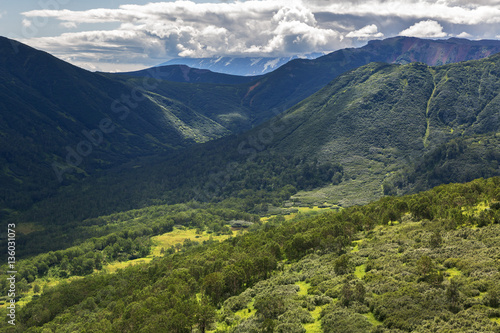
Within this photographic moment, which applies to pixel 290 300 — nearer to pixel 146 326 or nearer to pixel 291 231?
pixel 146 326

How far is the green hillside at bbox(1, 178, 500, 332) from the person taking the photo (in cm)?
4469

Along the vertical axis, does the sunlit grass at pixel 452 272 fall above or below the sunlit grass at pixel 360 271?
above

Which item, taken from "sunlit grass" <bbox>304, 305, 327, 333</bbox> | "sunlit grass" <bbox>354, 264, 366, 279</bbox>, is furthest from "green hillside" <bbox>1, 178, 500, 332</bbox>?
"sunlit grass" <bbox>304, 305, 327, 333</bbox>

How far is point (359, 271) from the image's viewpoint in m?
66.3

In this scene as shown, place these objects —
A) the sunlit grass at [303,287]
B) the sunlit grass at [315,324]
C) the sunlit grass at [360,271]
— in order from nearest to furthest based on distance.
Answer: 1. the sunlit grass at [315,324]
2. the sunlit grass at [303,287]
3. the sunlit grass at [360,271]

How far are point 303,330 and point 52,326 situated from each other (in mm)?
97158

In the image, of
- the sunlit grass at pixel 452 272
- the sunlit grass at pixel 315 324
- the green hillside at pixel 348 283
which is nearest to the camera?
the green hillside at pixel 348 283

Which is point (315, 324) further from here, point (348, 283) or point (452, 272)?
point (452, 272)

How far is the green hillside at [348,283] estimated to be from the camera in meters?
44.7

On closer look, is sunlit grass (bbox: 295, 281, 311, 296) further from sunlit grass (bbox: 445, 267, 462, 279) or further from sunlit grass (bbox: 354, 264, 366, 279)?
sunlit grass (bbox: 445, 267, 462, 279)

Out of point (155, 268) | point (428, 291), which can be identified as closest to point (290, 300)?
point (428, 291)

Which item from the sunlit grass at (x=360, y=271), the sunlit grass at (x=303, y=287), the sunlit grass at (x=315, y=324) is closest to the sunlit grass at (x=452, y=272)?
the sunlit grass at (x=360, y=271)

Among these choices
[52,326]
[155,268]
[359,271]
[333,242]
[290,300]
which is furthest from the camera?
[155,268]

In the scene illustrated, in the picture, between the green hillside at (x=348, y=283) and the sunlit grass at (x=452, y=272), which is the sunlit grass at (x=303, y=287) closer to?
the green hillside at (x=348, y=283)
